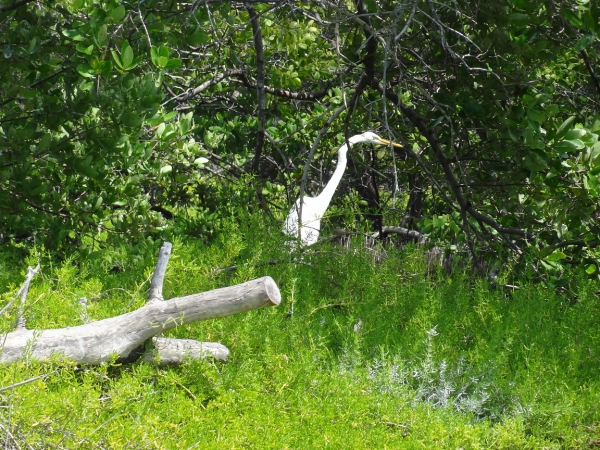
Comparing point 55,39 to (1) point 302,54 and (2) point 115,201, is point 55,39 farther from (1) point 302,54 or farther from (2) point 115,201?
(1) point 302,54

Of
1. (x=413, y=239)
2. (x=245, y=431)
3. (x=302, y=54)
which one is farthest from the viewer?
(x=413, y=239)

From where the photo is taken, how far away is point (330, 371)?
3648 millimetres

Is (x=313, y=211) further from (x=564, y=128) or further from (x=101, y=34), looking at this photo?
(x=101, y=34)

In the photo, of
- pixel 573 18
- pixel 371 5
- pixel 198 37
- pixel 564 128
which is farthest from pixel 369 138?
pixel 573 18

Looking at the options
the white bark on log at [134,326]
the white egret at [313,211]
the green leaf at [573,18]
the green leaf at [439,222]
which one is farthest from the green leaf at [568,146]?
the green leaf at [439,222]

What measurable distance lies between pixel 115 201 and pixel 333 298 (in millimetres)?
1495

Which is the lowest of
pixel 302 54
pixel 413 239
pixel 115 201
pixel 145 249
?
pixel 413 239

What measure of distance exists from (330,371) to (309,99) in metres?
3.57

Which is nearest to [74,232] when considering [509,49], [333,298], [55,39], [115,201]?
Result: [115,201]

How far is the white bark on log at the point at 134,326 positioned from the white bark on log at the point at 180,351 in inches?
5.7

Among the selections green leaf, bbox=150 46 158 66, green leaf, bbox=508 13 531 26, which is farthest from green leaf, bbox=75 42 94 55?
green leaf, bbox=508 13 531 26

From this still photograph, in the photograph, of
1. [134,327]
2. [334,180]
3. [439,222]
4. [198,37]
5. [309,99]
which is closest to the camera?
[134,327]

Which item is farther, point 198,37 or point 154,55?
point 198,37

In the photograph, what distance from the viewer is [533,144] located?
13.8 feet
